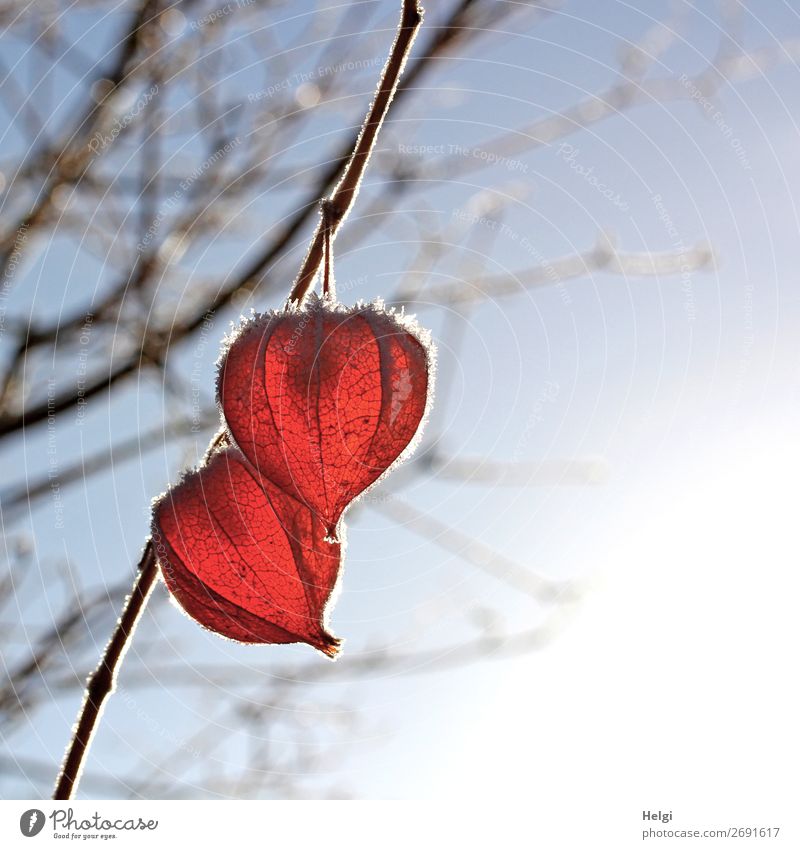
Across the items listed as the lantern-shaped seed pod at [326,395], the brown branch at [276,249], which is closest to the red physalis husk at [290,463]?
the lantern-shaped seed pod at [326,395]

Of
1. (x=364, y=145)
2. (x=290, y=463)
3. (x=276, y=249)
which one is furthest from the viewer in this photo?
(x=276, y=249)

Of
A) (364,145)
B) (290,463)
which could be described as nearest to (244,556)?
(290,463)

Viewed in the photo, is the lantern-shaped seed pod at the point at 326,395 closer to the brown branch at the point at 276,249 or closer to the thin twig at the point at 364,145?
the thin twig at the point at 364,145

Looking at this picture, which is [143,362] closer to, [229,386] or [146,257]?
[146,257]

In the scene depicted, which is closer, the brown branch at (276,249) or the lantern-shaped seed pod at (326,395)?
the lantern-shaped seed pod at (326,395)

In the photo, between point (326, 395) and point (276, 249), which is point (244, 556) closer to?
point (326, 395)

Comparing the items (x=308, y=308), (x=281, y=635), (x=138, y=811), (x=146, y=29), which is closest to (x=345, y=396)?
(x=308, y=308)

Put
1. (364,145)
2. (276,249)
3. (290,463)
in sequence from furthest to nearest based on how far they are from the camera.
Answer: (276,249) < (290,463) < (364,145)

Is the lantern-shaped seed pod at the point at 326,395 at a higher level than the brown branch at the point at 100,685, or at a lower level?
higher
